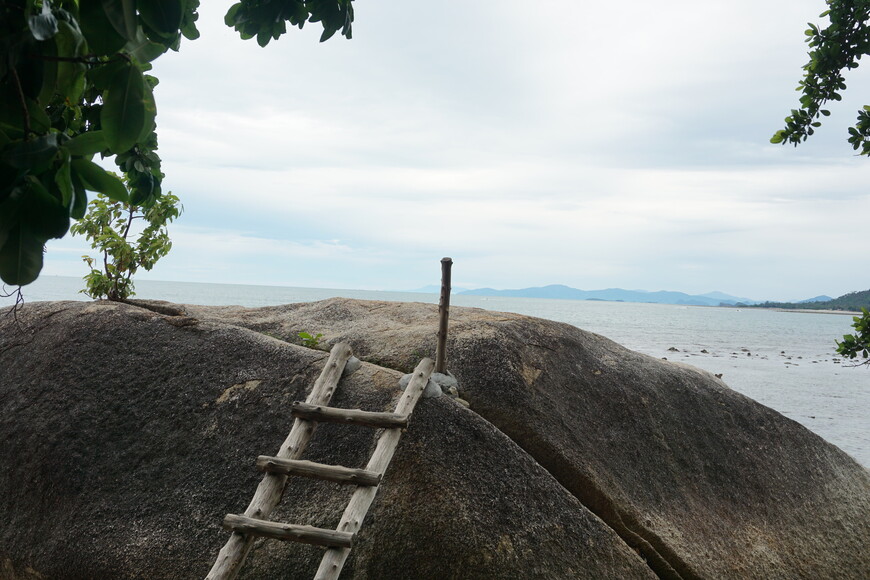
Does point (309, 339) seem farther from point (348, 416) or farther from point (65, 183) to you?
point (65, 183)

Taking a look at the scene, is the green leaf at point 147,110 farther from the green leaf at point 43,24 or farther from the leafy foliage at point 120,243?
the leafy foliage at point 120,243

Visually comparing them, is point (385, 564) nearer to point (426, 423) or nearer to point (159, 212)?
point (426, 423)

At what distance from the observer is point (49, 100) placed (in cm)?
202

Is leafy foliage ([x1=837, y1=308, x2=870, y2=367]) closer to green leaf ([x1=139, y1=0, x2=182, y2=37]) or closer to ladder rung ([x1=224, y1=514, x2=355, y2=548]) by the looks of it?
ladder rung ([x1=224, y1=514, x2=355, y2=548])

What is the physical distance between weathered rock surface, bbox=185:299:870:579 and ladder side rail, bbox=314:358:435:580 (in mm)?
1008

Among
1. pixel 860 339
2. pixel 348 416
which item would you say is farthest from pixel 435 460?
pixel 860 339

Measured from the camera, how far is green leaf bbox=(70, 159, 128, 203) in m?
1.99

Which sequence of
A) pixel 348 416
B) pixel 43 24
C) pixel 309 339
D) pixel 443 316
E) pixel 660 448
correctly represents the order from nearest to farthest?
pixel 43 24, pixel 348 416, pixel 443 316, pixel 660 448, pixel 309 339

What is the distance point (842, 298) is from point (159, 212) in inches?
6701

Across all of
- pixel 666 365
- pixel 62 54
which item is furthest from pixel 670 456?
pixel 62 54

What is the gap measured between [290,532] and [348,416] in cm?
133

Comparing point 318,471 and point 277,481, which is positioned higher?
point 318,471

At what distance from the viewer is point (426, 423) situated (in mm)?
6406

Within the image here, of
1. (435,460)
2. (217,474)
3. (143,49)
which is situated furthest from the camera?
(217,474)
